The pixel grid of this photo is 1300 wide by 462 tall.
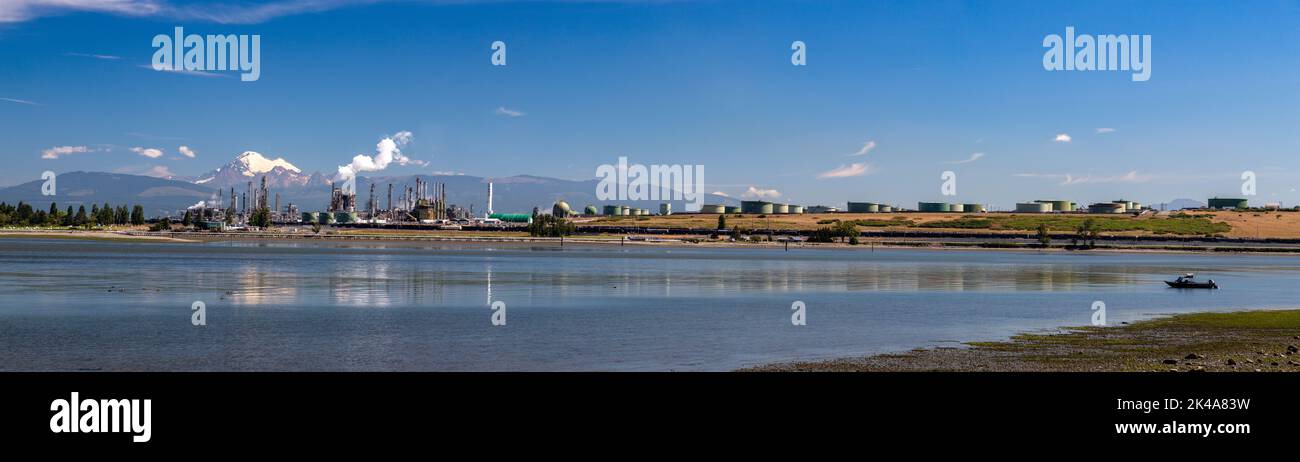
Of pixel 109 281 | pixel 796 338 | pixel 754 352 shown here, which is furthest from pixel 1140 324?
pixel 109 281

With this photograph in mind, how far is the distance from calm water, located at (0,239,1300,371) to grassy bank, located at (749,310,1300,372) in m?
2.81

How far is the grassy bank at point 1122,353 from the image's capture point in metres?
33.2

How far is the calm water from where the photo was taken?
3766 centimetres

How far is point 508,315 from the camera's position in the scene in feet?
182

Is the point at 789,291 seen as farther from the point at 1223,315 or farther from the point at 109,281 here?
the point at 109,281

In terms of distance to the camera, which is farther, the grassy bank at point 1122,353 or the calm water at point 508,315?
the calm water at point 508,315

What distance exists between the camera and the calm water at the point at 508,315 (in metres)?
37.7

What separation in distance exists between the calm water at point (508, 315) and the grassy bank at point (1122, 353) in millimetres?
2806

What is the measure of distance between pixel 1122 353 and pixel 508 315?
2999 centimetres
